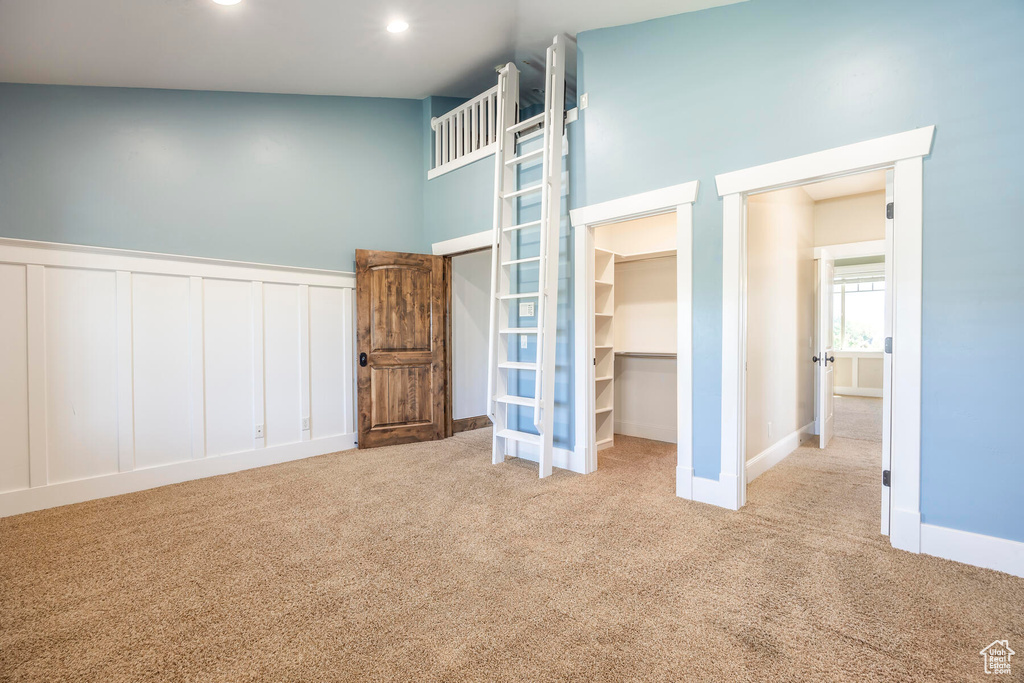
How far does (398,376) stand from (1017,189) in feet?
14.2

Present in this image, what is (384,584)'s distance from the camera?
194cm

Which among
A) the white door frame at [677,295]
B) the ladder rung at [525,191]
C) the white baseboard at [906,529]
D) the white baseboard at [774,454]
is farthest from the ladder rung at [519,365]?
the white baseboard at [906,529]

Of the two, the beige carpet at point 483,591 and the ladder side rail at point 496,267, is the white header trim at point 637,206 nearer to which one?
the ladder side rail at point 496,267

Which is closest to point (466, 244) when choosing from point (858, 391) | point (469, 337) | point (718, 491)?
point (469, 337)

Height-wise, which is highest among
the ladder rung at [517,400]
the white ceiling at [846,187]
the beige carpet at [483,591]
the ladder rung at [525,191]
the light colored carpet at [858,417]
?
the white ceiling at [846,187]

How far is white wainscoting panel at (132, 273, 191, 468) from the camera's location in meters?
3.14

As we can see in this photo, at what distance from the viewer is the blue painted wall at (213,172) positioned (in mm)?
2812

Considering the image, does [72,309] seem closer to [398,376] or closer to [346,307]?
[346,307]

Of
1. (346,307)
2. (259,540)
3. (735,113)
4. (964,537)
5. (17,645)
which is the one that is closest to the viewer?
(17,645)

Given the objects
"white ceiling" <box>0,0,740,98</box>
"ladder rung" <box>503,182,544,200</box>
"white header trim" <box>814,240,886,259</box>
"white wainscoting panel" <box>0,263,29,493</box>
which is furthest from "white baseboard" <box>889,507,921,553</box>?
"white wainscoting panel" <box>0,263,29,493</box>

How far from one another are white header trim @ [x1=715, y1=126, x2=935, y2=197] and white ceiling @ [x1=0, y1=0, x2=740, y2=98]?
116 cm

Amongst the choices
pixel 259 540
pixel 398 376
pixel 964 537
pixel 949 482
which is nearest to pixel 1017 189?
pixel 949 482

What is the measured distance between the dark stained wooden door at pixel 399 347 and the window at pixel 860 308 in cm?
756

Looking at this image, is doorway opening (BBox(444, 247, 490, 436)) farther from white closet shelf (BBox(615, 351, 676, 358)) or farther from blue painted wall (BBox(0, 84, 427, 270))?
white closet shelf (BBox(615, 351, 676, 358))
